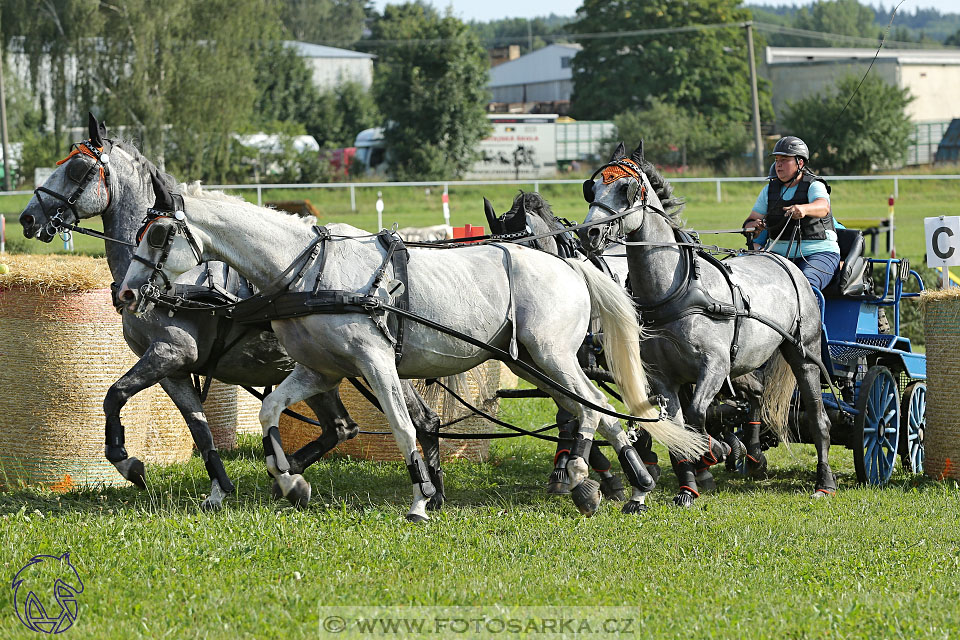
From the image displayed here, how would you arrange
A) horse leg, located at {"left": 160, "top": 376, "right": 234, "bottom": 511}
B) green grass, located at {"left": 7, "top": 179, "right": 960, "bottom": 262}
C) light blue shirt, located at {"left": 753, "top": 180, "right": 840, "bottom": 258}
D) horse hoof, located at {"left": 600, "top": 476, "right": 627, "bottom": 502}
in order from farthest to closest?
1. green grass, located at {"left": 7, "top": 179, "right": 960, "bottom": 262}
2. light blue shirt, located at {"left": 753, "top": 180, "right": 840, "bottom": 258}
3. horse hoof, located at {"left": 600, "top": 476, "right": 627, "bottom": 502}
4. horse leg, located at {"left": 160, "top": 376, "right": 234, "bottom": 511}

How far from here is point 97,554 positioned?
17.0 ft

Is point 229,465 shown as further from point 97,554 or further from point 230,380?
point 97,554

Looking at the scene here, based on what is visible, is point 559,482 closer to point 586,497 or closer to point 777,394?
point 586,497

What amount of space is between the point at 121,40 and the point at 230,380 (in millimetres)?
29680

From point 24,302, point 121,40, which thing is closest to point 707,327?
point 24,302

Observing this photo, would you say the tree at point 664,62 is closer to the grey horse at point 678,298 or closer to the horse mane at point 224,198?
the grey horse at point 678,298

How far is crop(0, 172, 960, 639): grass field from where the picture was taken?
4457 millimetres

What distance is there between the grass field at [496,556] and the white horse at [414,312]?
1.61ft

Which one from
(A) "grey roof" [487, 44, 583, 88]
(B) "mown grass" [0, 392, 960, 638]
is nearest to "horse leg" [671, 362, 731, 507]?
(B) "mown grass" [0, 392, 960, 638]

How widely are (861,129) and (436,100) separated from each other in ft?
48.7

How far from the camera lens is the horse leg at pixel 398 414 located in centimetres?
603

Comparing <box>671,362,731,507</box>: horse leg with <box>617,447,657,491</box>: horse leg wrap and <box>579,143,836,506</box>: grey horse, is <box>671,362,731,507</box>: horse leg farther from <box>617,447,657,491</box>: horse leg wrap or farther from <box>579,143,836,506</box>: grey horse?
<box>617,447,657,491</box>: horse leg wrap

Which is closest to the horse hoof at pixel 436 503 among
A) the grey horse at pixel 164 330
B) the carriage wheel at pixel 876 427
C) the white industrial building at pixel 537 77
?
the grey horse at pixel 164 330

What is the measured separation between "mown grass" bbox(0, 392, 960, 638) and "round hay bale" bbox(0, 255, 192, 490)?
1.27 ft
